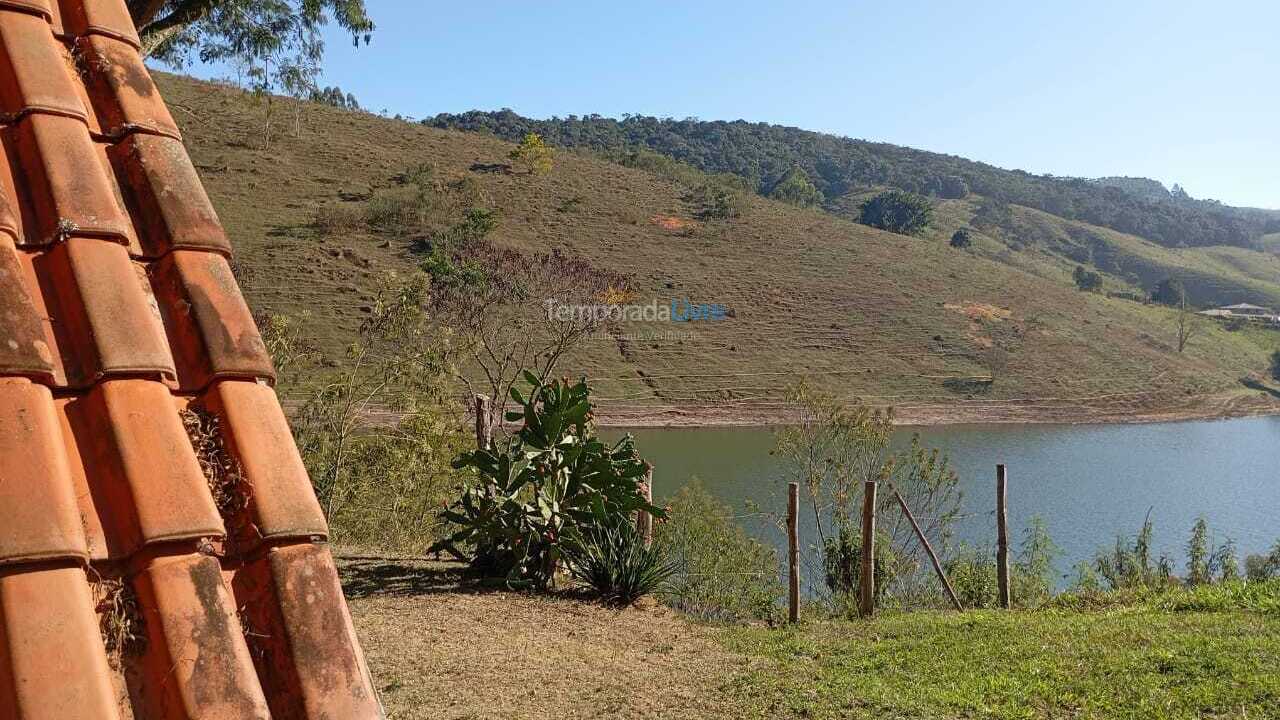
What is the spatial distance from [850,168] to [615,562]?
114 metres

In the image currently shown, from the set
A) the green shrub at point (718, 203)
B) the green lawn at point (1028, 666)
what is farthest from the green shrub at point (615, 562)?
the green shrub at point (718, 203)

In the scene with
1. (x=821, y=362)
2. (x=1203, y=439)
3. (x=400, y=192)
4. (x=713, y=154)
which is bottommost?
(x=1203, y=439)

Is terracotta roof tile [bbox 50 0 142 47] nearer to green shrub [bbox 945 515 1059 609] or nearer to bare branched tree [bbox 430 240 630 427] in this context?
green shrub [bbox 945 515 1059 609]

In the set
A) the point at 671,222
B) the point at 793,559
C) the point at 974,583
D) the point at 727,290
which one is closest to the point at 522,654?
the point at 793,559

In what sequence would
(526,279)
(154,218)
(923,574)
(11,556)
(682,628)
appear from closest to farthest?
(11,556), (154,218), (682,628), (923,574), (526,279)

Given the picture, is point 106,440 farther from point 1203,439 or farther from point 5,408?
point 1203,439

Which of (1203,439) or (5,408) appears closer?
(5,408)

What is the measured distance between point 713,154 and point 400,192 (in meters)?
72.8

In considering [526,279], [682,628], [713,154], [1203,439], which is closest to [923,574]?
[682,628]

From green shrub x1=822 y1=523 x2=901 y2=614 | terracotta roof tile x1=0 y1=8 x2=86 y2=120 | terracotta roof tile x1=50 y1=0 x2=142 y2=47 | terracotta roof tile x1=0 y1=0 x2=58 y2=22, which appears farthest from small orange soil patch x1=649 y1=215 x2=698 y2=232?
terracotta roof tile x1=0 y1=8 x2=86 y2=120

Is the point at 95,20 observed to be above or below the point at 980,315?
below

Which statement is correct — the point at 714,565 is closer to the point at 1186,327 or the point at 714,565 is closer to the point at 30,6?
the point at 30,6

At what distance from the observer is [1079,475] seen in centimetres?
2753

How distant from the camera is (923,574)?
14891 mm
